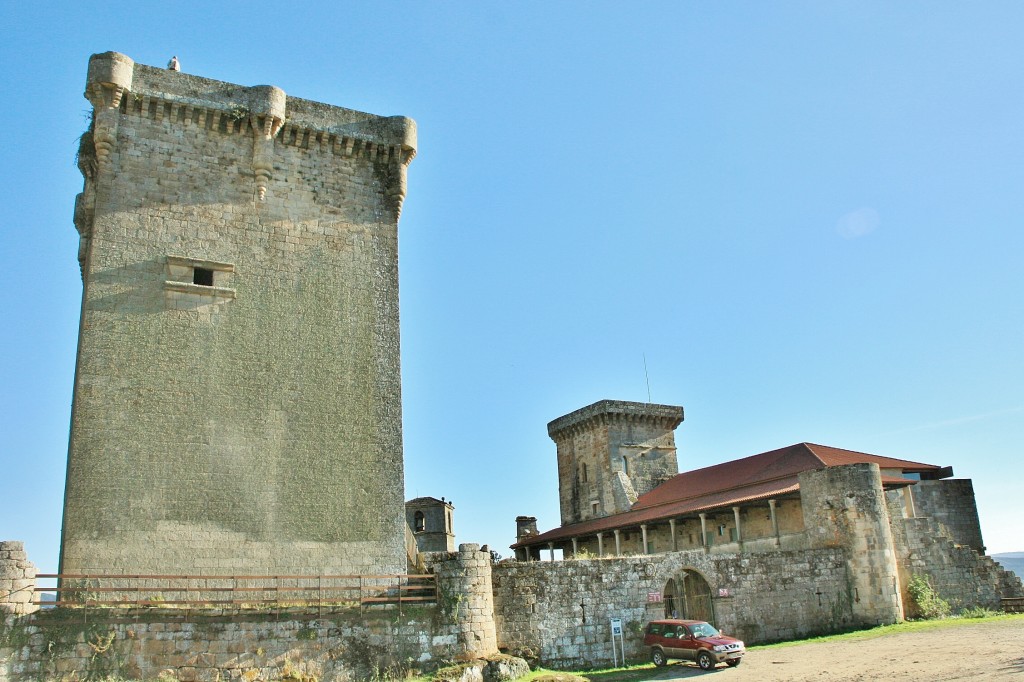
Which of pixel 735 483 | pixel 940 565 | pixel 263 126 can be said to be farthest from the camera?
pixel 735 483

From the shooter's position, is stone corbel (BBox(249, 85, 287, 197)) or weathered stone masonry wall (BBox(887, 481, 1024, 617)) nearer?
stone corbel (BBox(249, 85, 287, 197))

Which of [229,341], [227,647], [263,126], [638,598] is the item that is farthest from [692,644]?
[263,126]

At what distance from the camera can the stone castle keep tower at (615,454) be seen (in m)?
38.7

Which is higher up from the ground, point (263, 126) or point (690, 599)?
point (263, 126)

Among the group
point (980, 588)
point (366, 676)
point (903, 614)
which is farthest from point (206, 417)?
point (980, 588)

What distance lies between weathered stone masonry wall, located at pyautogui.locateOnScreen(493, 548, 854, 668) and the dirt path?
5.00 feet

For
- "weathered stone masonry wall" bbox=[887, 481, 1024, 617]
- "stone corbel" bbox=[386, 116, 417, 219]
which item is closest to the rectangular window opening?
"stone corbel" bbox=[386, 116, 417, 219]

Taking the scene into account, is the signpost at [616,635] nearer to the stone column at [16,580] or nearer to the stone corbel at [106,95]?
the stone column at [16,580]

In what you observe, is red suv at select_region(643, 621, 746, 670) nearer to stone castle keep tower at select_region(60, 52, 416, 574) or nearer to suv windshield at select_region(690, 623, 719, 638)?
suv windshield at select_region(690, 623, 719, 638)

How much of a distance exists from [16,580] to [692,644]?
41.5 feet

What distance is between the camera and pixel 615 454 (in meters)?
38.9

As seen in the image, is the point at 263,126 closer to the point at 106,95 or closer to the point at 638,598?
the point at 106,95

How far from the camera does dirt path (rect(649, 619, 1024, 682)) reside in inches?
543

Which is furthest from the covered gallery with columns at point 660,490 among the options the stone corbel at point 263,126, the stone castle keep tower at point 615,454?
the stone corbel at point 263,126
